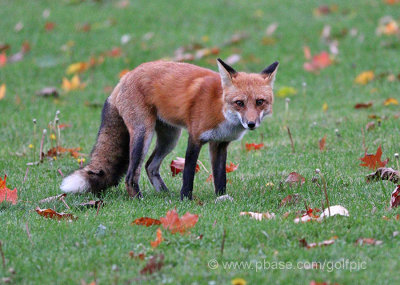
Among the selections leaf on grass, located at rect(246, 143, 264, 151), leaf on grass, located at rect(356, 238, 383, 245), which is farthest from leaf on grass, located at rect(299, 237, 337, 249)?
leaf on grass, located at rect(246, 143, 264, 151)

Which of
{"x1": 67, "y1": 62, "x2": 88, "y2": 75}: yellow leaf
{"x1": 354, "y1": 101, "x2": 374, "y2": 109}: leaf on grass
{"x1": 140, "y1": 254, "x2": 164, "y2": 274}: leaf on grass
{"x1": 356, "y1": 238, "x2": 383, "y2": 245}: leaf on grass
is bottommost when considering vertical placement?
{"x1": 67, "y1": 62, "x2": 88, "y2": 75}: yellow leaf

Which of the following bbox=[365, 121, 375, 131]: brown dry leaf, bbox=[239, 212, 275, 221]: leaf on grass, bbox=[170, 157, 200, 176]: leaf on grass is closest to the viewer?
bbox=[239, 212, 275, 221]: leaf on grass

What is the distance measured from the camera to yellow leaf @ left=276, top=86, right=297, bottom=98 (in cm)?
1070

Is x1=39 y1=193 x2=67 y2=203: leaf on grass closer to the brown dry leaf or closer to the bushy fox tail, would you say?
the bushy fox tail

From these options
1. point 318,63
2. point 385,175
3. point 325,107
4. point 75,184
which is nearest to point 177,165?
point 75,184

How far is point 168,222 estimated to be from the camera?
16.1ft

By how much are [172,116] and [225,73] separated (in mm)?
800

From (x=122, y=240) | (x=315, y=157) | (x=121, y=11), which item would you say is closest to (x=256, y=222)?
(x=122, y=240)

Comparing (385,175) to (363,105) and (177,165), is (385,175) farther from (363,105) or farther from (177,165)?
(363,105)

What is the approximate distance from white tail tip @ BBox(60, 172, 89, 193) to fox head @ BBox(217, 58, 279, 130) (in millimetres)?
1637

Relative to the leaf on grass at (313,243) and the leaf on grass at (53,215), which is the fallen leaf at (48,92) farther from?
the leaf on grass at (313,243)

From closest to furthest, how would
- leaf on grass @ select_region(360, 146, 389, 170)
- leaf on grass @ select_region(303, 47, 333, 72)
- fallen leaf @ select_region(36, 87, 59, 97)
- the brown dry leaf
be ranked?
1. leaf on grass @ select_region(360, 146, 389, 170)
2. the brown dry leaf
3. fallen leaf @ select_region(36, 87, 59, 97)
4. leaf on grass @ select_region(303, 47, 333, 72)

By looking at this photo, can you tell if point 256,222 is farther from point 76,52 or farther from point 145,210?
point 76,52

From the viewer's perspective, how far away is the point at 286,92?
10.8 metres
